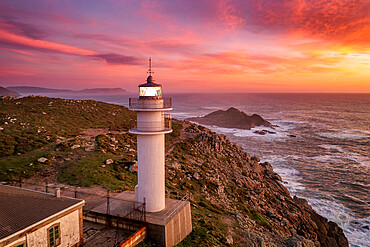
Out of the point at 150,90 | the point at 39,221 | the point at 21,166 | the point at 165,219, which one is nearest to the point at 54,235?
the point at 39,221

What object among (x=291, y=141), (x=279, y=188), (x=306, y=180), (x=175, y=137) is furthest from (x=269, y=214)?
(x=291, y=141)

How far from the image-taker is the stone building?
340 inches

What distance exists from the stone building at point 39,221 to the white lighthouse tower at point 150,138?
3.38 meters

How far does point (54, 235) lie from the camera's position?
9.84m

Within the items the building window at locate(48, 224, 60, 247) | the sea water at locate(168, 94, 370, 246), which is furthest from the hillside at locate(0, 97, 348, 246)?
the building window at locate(48, 224, 60, 247)

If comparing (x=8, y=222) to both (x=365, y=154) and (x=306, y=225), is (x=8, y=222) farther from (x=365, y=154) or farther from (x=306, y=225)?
(x=365, y=154)

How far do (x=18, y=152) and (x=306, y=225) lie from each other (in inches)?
1144

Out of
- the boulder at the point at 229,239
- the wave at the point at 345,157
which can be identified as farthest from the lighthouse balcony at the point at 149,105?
the wave at the point at 345,157

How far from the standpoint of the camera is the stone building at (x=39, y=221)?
8625 mm

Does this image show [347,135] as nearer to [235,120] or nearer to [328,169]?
[235,120]

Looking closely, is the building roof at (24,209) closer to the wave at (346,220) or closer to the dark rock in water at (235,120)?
the wave at (346,220)

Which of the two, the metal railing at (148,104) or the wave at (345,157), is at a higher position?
the metal railing at (148,104)

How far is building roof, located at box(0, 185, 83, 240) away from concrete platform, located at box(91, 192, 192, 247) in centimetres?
312

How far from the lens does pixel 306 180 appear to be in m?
35.9
